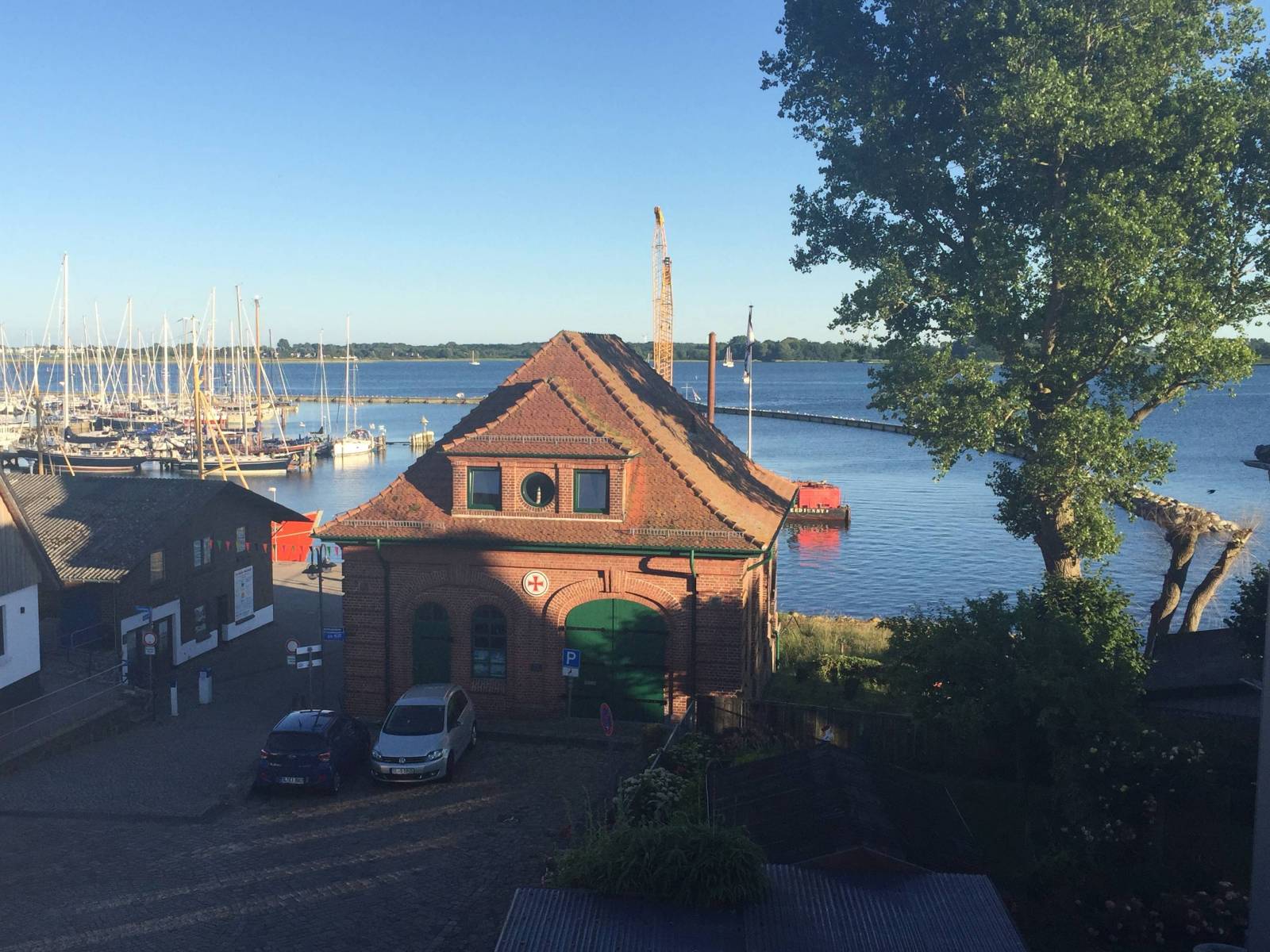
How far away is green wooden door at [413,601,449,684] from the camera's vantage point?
26688 millimetres

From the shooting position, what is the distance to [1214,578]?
30.1 meters

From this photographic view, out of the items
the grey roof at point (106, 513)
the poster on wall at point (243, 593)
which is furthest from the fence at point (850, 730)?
the poster on wall at point (243, 593)

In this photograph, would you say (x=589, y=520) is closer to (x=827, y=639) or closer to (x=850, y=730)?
(x=850, y=730)

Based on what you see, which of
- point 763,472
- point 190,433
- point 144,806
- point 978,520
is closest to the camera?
point 144,806

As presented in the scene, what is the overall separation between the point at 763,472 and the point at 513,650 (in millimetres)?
11772

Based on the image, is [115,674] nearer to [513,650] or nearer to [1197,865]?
[513,650]

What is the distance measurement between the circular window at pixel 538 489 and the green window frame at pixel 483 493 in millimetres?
609

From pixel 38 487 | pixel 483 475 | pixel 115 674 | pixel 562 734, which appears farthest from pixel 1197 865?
pixel 38 487

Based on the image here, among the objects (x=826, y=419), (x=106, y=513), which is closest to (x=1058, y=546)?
(x=106, y=513)

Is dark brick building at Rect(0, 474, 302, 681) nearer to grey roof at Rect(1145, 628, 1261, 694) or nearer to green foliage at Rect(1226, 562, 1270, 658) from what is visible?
grey roof at Rect(1145, 628, 1261, 694)

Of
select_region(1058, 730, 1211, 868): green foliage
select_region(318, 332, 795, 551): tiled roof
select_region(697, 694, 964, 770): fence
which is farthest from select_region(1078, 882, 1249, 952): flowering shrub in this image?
select_region(318, 332, 795, 551): tiled roof

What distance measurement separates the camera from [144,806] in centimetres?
2088

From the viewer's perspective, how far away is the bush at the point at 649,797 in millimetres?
17609

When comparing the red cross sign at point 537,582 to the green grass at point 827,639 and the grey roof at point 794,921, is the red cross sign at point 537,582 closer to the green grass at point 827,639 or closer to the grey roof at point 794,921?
the green grass at point 827,639
